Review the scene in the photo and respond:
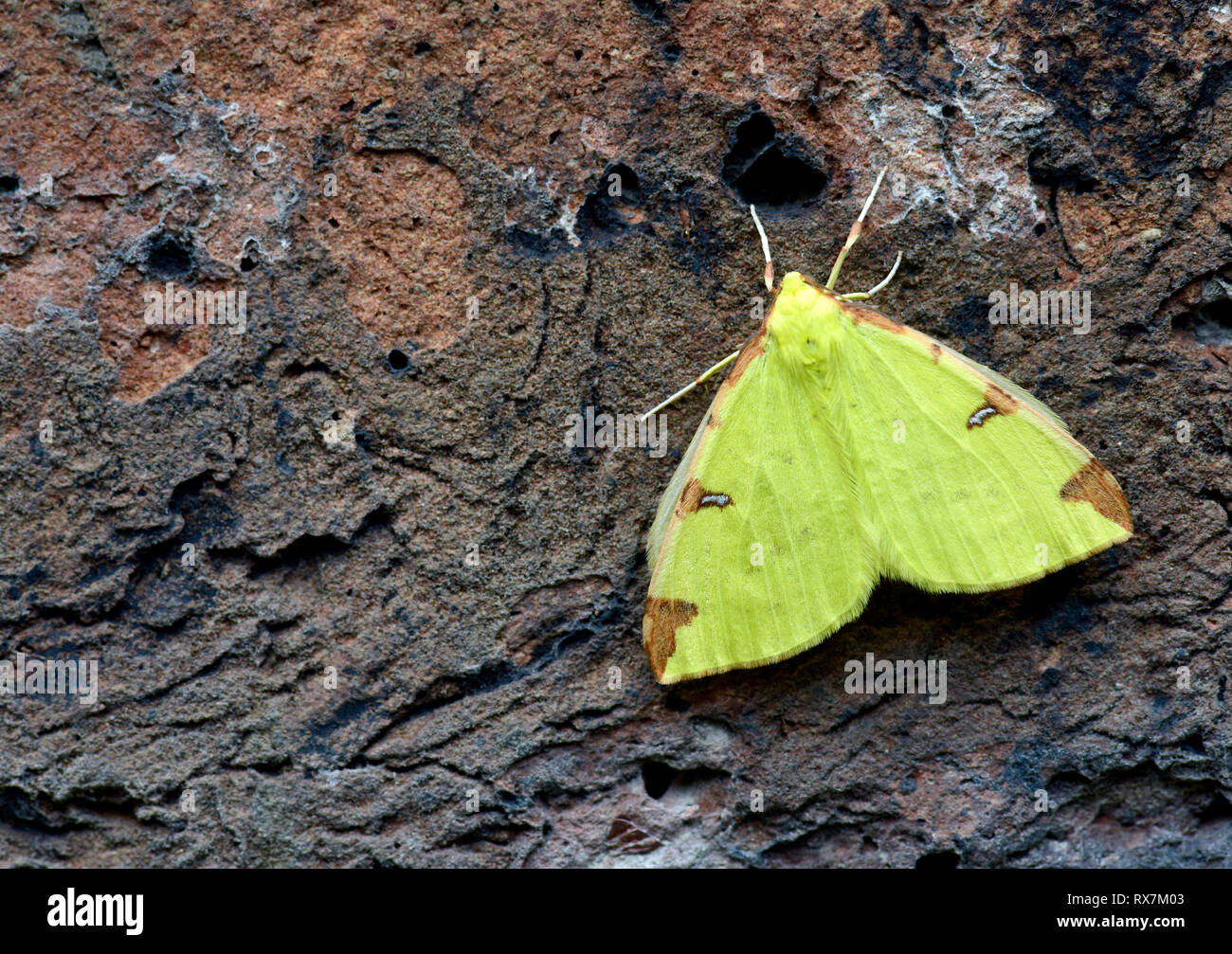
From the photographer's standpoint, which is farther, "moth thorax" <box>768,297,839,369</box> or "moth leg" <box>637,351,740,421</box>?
"moth leg" <box>637,351,740,421</box>

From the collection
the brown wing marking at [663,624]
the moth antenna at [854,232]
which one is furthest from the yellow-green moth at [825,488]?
the moth antenna at [854,232]

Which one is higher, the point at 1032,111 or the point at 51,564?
the point at 1032,111

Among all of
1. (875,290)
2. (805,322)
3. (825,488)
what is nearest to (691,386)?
(805,322)

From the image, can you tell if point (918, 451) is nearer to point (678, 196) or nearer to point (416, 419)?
point (678, 196)

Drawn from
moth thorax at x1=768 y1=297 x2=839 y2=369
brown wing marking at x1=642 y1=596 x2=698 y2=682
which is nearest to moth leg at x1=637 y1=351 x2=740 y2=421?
moth thorax at x1=768 y1=297 x2=839 y2=369

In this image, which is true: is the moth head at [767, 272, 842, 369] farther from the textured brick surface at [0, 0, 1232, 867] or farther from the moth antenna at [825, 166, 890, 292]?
the textured brick surface at [0, 0, 1232, 867]

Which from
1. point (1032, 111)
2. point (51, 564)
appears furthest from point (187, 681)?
point (1032, 111)

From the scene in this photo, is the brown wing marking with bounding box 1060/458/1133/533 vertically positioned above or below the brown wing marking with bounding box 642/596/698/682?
above
